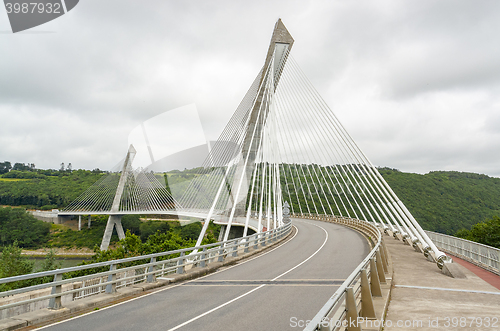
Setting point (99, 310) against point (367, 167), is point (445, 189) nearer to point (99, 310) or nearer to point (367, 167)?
point (367, 167)

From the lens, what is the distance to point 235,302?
28.3 feet

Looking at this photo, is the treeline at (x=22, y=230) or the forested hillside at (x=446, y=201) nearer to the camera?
the forested hillside at (x=446, y=201)

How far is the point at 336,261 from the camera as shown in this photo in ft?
50.1

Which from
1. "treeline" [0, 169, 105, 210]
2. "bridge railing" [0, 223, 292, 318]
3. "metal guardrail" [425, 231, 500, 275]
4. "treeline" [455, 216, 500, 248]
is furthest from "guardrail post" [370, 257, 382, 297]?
"treeline" [0, 169, 105, 210]

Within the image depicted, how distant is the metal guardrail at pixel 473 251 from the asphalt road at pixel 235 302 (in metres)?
6.06

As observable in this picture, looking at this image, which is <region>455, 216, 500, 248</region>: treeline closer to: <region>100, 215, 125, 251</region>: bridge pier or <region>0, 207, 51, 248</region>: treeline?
<region>100, 215, 125, 251</region>: bridge pier

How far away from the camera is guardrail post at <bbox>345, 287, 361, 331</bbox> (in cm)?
439

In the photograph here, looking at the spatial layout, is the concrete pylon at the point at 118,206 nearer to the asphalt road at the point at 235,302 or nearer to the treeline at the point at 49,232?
the treeline at the point at 49,232

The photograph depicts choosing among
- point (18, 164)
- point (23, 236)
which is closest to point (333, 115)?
point (23, 236)

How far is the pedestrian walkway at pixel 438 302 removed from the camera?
6016 millimetres

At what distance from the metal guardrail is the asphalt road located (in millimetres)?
6059

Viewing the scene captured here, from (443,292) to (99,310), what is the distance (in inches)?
364

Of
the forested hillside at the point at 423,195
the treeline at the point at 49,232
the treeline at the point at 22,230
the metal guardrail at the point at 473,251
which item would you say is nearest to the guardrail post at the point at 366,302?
the metal guardrail at the point at 473,251

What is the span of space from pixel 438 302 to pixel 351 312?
476 cm
